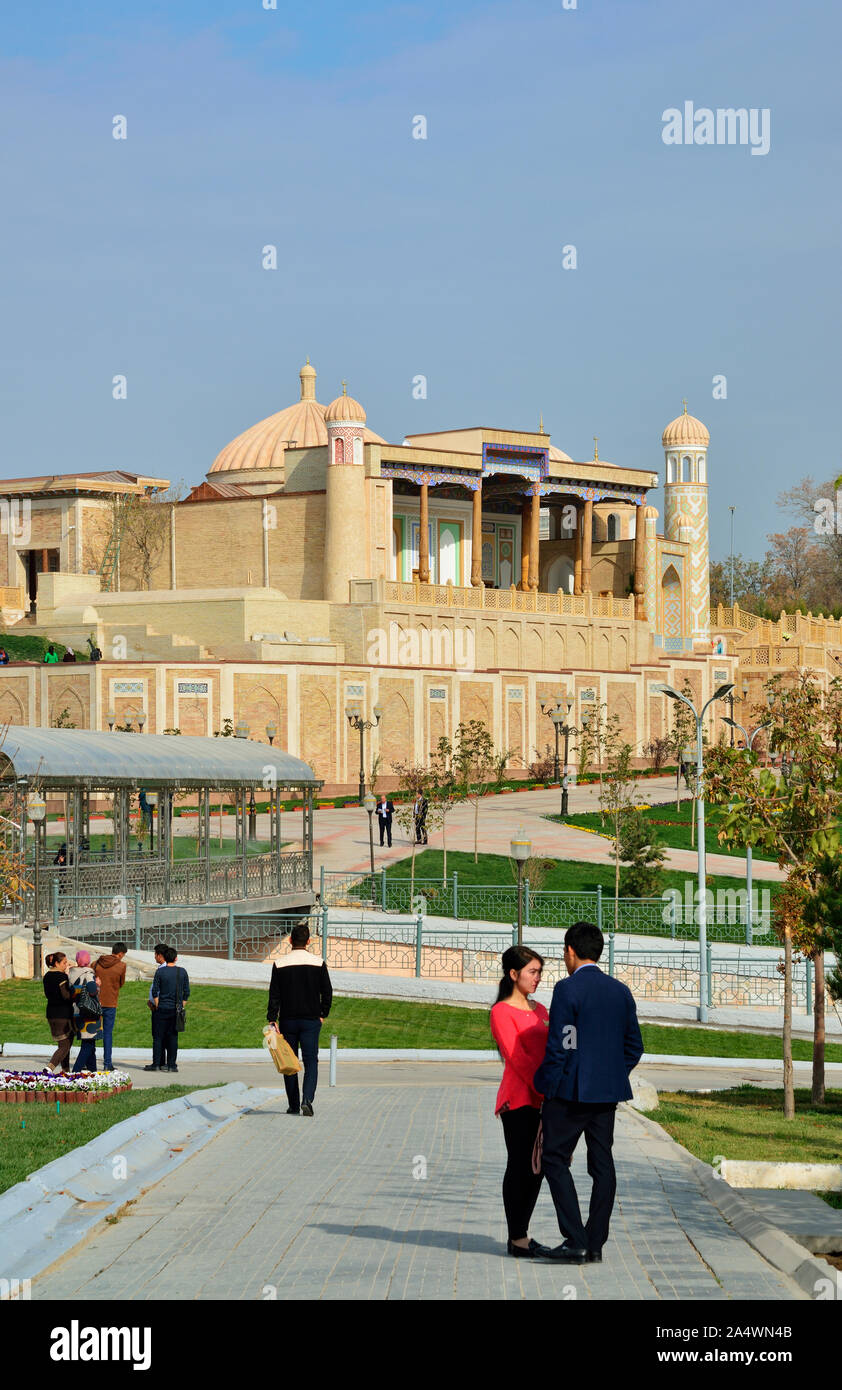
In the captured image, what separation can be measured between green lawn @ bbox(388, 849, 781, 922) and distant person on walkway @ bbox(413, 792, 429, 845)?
4.69 feet

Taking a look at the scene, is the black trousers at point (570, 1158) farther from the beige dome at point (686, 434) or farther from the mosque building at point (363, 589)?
the beige dome at point (686, 434)

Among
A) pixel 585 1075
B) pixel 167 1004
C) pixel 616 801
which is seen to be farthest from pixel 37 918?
pixel 616 801

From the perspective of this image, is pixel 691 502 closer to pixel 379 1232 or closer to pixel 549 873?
pixel 549 873

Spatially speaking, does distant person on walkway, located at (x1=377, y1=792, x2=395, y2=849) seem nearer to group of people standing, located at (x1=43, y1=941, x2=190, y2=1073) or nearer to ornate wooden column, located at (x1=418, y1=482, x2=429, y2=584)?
ornate wooden column, located at (x1=418, y1=482, x2=429, y2=584)

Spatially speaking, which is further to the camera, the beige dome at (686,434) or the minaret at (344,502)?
the beige dome at (686,434)

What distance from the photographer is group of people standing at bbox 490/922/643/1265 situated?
25.7 feet

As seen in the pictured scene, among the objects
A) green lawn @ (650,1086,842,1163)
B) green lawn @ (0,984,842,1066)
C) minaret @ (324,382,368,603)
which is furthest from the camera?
minaret @ (324,382,368,603)

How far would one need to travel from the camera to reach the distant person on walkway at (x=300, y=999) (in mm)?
12773

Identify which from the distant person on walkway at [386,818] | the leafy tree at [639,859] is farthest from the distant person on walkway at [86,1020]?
the distant person on walkway at [386,818]

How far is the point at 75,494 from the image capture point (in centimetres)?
6412

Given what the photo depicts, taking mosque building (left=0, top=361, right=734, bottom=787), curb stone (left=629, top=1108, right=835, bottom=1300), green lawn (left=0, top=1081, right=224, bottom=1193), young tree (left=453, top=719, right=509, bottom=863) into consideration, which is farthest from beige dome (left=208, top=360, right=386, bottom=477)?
curb stone (left=629, top=1108, right=835, bottom=1300)

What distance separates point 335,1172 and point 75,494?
55.9 meters

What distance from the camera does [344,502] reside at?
5834cm
